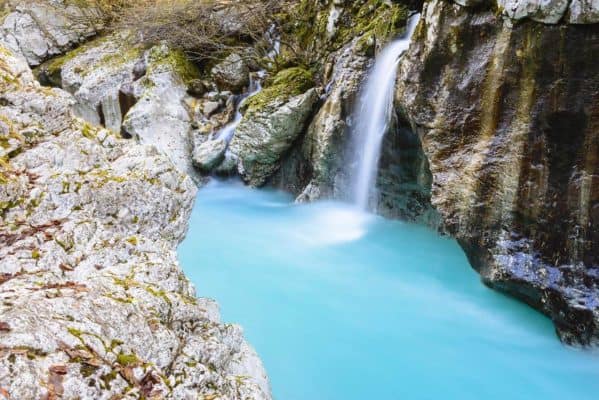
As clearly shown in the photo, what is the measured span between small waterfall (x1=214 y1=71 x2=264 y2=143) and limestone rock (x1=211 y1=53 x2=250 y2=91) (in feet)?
0.89

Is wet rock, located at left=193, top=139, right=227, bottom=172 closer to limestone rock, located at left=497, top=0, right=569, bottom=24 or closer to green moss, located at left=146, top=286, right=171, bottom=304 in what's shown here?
limestone rock, located at left=497, top=0, right=569, bottom=24

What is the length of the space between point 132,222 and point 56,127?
43.8 inches

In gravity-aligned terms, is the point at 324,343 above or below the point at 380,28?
below

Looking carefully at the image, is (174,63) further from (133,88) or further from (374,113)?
(374,113)

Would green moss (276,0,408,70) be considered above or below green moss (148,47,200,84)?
above

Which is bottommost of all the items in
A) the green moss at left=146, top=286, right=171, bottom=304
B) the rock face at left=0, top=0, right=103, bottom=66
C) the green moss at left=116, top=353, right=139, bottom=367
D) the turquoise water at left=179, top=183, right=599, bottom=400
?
the turquoise water at left=179, top=183, right=599, bottom=400

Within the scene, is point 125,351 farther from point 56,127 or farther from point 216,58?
point 216,58

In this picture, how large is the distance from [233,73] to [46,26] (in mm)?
7434

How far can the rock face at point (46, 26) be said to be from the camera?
50.1ft

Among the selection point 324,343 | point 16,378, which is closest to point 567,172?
point 324,343

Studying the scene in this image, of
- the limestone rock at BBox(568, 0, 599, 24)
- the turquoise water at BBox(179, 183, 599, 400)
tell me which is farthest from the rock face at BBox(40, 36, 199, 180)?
the limestone rock at BBox(568, 0, 599, 24)

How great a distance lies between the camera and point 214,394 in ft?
7.52

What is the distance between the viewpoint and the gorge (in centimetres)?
249

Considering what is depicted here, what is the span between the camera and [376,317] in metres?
5.83
